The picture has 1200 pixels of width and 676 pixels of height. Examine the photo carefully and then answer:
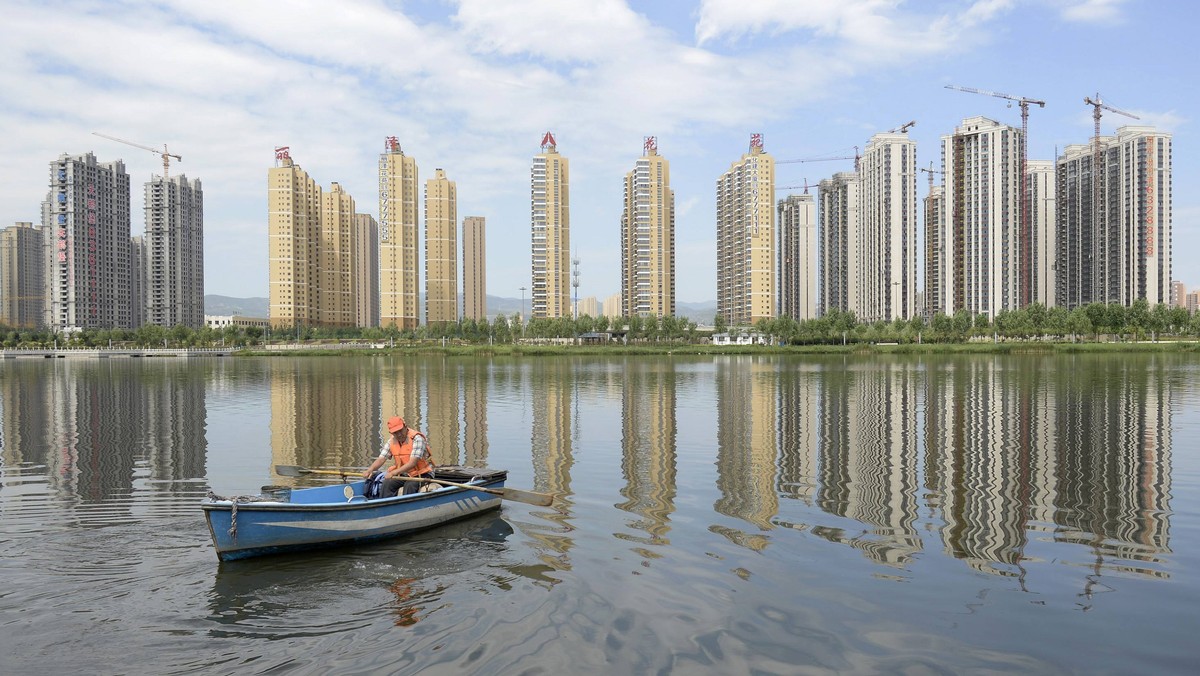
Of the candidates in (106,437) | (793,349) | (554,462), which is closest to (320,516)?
(554,462)

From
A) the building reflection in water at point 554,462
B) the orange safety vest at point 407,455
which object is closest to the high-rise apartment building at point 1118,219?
the building reflection in water at point 554,462

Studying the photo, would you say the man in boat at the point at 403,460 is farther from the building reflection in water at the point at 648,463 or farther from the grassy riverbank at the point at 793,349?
the grassy riverbank at the point at 793,349

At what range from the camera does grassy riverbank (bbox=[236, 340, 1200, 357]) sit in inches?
4562

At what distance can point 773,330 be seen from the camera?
16138 centimetres

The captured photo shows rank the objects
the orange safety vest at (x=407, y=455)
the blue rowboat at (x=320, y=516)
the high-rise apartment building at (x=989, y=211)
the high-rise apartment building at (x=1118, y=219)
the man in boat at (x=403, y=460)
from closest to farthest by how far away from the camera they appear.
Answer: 1. the blue rowboat at (x=320, y=516)
2. the man in boat at (x=403, y=460)
3. the orange safety vest at (x=407, y=455)
4. the high-rise apartment building at (x=1118, y=219)
5. the high-rise apartment building at (x=989, y=211)

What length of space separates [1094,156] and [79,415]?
194m

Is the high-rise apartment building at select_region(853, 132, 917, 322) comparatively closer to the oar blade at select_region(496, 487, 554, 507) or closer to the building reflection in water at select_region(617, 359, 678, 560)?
the building reflection in water at select_region(617, 359, 678, 560)

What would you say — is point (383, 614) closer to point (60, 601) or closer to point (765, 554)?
point (60, 601)

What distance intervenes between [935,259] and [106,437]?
19004 centimetres

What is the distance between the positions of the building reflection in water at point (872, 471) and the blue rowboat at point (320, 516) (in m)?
8.25

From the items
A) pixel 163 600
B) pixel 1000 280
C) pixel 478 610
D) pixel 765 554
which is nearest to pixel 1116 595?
pixel 765 554

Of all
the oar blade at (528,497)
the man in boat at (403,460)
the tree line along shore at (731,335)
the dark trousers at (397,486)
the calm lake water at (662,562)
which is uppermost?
the tree line along shore at (731,335)

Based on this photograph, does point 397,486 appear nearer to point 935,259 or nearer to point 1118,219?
point 1118,219

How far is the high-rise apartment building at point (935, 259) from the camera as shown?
601ft
